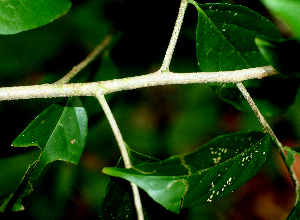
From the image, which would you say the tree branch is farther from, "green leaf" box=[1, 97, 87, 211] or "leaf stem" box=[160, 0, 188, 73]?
"green leaf" box=[1, 97, 87, 211]

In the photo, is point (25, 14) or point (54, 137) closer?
point (25, 14)

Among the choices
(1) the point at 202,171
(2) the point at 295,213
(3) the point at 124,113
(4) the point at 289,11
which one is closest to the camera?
(4) the point at 289,11

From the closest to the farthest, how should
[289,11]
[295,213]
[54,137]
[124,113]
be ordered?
[289,11], [295,213], [54,137], [124,113]

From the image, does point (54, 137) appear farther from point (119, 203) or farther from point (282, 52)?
point (282, 52)

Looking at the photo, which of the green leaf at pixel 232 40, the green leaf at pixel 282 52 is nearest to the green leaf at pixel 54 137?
the green leaf at pixel 232 40

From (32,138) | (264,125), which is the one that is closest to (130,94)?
(32,138)

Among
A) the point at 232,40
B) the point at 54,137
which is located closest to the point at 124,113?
the point at 54,137
